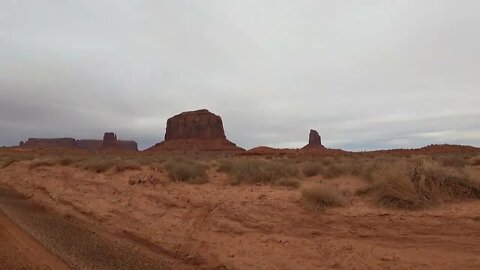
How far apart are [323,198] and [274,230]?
171cm

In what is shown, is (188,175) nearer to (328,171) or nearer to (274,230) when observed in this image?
(328,171)

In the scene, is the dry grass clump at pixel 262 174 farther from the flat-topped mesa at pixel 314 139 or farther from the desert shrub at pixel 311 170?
the flat-topped mesa at pixel 314 139

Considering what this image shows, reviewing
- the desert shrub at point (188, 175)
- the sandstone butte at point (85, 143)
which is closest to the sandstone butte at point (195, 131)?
the sandstone butte at point (85, 143)

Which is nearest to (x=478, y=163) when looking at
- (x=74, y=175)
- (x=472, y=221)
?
(x=472, y=221)

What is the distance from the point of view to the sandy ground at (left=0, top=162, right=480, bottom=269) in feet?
25.1

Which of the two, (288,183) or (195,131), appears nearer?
(288,183)

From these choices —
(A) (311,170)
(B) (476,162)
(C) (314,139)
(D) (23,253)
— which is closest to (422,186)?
(A) (311,170)

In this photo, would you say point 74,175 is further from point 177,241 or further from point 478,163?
point 478,163

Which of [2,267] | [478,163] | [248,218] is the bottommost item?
[2,267]

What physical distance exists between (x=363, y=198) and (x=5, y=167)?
91.2ft

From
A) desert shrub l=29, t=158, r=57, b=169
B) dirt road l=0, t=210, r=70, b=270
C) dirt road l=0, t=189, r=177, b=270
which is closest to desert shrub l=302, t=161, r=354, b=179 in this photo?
dirt road l=0, t=189, r=177, b=270

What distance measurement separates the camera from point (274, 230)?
943cm

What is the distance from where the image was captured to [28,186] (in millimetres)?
20062

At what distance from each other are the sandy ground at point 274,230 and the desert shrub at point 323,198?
0.78ft
